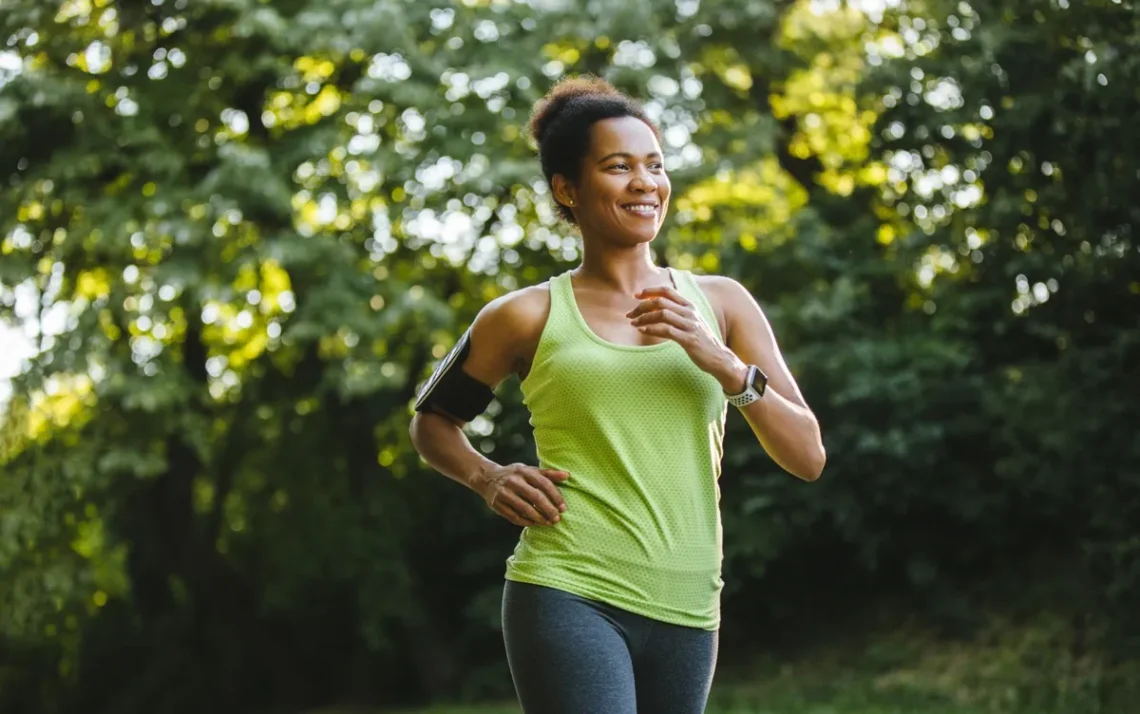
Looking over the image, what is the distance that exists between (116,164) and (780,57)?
20.9ft

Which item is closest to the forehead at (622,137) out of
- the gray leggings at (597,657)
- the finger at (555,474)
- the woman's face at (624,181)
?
the woman's face at (624,181)

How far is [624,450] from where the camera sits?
2.81m

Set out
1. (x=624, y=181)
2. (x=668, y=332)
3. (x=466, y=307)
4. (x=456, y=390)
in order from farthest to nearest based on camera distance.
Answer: (x=466, y=307), (x=456, y=390), (x=624, y=181), (x=668, y=332)

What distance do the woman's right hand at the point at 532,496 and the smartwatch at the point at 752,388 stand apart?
35 centimetres

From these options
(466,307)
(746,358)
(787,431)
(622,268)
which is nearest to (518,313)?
(622,268)

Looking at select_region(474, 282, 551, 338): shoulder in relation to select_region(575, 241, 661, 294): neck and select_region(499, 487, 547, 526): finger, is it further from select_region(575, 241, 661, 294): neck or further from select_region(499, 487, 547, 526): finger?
select_region(499, 487, 547, 526): finger

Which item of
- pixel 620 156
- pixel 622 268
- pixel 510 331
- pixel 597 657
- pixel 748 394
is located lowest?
pixel 597 657

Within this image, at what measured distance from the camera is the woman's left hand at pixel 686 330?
2676 millimetres

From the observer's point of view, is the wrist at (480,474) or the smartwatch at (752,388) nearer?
the smartwatch at (752,388)

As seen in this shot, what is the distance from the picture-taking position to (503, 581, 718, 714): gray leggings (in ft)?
8.88

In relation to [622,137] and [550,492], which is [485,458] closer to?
[550,492]

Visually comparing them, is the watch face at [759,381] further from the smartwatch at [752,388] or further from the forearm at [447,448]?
the forearm at [447,448]

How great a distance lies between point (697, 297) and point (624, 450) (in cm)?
37

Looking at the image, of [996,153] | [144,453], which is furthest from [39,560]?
[996,153]
